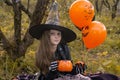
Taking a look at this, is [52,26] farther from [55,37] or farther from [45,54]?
[45,54]

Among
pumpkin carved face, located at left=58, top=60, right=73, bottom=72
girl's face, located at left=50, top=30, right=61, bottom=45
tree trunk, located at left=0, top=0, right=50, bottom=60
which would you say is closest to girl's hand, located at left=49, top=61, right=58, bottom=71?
pumpkin carved face, located at left=58, top=60, right=73, bottom=72

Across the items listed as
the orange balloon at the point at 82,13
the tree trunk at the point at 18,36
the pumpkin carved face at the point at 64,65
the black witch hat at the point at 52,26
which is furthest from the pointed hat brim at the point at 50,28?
the tree trunk at the point at 18,36

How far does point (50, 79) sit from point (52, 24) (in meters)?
0.74

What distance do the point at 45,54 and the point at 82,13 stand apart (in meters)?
0.93

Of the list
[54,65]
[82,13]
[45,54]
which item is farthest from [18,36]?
[54,65]

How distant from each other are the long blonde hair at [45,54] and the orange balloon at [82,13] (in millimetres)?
667

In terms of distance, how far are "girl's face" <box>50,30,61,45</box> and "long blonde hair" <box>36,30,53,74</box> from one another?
0.05 metres

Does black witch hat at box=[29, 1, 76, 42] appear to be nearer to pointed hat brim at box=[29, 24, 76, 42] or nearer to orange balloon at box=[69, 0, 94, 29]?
pointed hat brim at box=[29, 24, 76, 42]

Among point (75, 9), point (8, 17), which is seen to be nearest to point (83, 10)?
point (75, 9)

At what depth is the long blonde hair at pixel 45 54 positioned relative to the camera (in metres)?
4.90

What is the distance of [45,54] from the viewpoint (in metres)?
4.91

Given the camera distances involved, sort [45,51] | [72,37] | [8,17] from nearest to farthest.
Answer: [45,51] < [72,37] < [8,17]

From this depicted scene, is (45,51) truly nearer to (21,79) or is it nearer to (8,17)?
(21,79)

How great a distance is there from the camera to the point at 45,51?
4.91m
